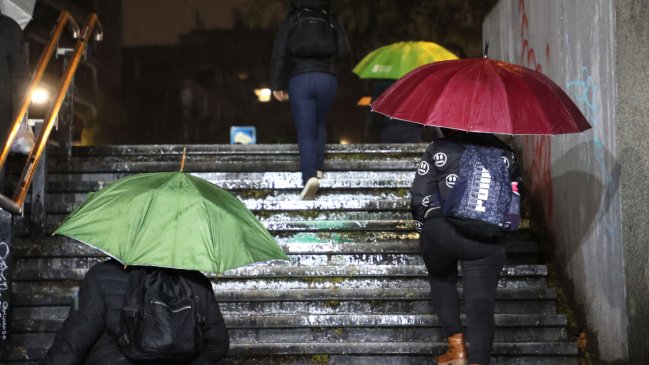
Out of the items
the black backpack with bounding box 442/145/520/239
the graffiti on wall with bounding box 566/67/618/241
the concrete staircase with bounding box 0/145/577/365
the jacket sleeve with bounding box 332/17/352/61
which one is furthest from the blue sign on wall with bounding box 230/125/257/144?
the black backpack with bounding box 442/145/520/239

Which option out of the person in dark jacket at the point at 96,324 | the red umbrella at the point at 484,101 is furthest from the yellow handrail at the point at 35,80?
the person in dark jacket at the point at 96,324

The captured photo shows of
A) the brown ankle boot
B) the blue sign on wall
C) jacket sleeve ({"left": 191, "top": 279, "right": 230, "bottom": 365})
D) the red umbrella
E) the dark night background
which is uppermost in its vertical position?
the dark night background

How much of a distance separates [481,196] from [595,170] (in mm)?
1803

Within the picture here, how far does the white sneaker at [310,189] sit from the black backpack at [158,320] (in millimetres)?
4738

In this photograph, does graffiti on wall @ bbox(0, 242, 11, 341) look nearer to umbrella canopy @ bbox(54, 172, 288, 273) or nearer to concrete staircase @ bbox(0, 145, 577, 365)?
concrete staircase @ bbox(0, 145, 577, 365)

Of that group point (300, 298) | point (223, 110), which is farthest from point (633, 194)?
point (223, 110)

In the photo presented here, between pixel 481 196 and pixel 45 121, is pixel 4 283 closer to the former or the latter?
pixel 45 121

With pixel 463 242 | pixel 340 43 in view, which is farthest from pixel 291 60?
pixel 463 242

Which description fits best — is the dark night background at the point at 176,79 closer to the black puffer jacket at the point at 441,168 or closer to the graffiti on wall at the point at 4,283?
the graffiti on wall at the point at 4,283

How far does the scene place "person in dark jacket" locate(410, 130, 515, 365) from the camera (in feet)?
18.7

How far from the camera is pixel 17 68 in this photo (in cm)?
834

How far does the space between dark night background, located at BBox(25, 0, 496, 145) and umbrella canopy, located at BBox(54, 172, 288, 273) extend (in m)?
17.5

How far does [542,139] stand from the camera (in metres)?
8.68

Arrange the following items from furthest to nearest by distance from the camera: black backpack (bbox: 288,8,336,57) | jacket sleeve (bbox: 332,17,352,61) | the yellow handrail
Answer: jacket sleeve (bbox: 332,17,352,61)
black backpack (bbox: 288,8,336,57)
the yellow handrail
